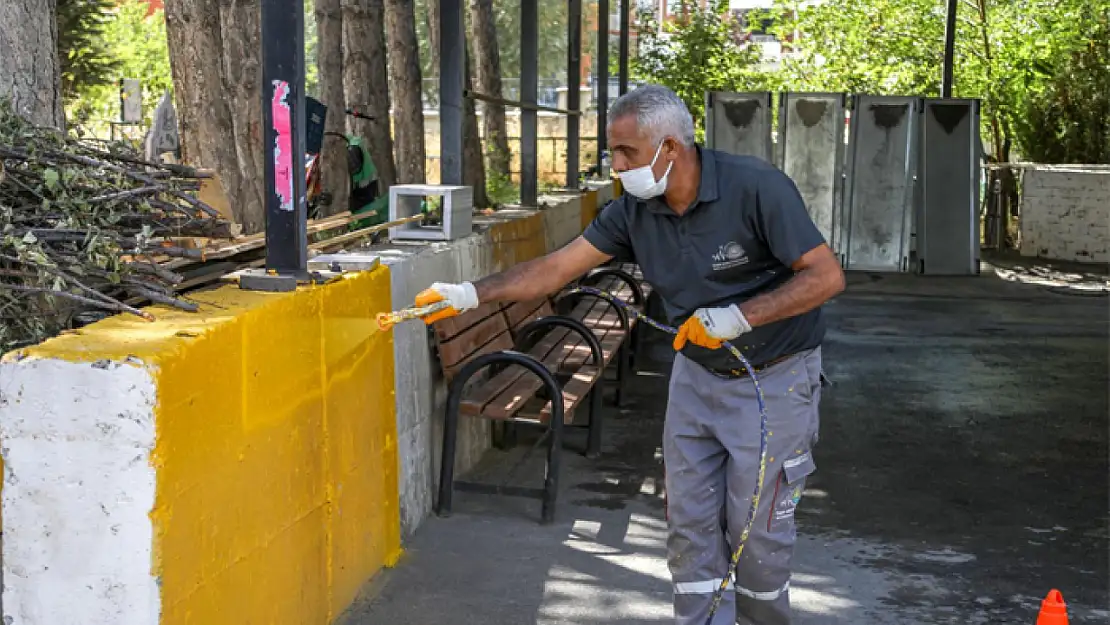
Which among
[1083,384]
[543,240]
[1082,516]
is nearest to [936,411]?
[1083,384]

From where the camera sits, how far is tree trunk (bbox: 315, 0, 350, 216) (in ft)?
35.4

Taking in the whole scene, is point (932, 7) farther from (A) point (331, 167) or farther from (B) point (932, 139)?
(A) point (331, 167)

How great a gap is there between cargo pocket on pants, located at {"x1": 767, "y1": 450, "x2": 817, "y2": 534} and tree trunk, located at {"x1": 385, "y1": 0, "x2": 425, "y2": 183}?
8.55 meters

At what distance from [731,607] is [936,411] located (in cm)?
490

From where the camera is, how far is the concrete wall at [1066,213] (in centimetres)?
1789

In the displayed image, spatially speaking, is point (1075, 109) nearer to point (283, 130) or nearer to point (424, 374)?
point (424, 374)

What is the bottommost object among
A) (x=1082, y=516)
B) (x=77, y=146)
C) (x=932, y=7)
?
(x=1082, y=516)

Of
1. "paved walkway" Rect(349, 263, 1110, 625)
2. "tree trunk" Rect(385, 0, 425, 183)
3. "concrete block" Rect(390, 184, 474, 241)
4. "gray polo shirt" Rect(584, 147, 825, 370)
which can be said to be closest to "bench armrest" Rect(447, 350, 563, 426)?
"paved walkway" Rect(349, 263, 1110, 625)

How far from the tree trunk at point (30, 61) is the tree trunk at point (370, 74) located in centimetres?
575

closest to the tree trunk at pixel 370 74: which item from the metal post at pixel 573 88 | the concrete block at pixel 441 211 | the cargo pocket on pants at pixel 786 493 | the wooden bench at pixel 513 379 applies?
the metal post at pixel 573 88

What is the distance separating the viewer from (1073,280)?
16250 millimetres

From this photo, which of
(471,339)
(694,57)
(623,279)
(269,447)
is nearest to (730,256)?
(269,447)

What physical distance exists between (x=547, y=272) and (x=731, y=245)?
2.39 feet

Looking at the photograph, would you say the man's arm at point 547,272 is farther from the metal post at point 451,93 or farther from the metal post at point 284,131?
the metal post at point 451,93
